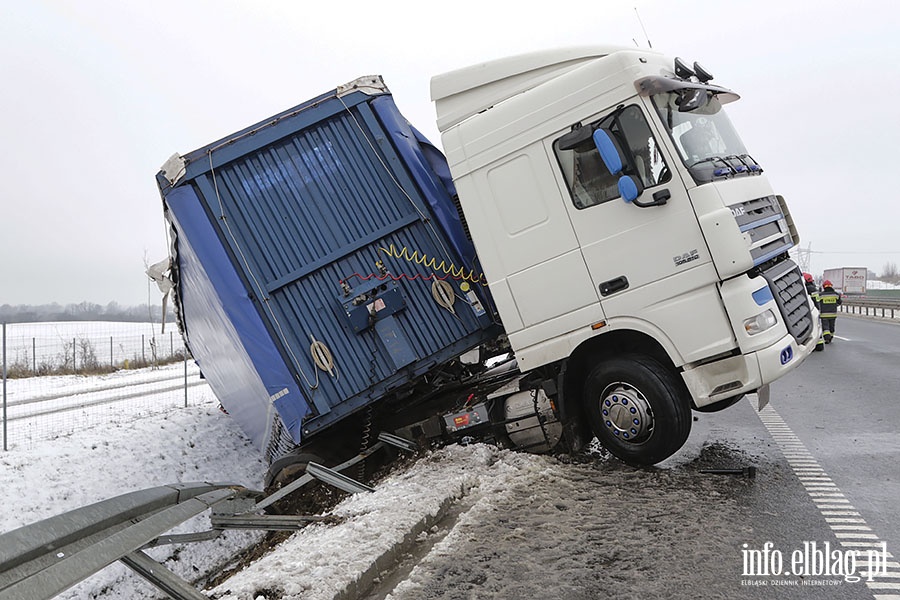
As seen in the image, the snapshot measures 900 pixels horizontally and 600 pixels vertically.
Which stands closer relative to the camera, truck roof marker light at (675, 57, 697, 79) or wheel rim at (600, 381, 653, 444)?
wheel rim at (600, 381, 653, 444)

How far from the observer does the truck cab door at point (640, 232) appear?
4992 millimetres

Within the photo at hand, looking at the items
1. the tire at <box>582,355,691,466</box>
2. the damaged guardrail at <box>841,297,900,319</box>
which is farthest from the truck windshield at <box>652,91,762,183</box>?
the damaged guardrail at <box>841,297,900,319</box>

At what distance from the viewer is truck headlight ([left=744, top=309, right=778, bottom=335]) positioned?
4844 mm

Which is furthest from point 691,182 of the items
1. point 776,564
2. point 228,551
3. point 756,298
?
point 228,551

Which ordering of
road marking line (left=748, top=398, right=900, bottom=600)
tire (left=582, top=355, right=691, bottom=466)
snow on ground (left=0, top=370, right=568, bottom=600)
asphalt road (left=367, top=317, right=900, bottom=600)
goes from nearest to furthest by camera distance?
asphalt road (left=367, top=317, right=900, bottom=600)
road marking line (left=748, top=398, right=900, bottom=600)
snow on ground (left=0, top=370, right=568, bottom=600)
tire (left=582, top=355, right=691, bottom=466)

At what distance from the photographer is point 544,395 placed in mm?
5758

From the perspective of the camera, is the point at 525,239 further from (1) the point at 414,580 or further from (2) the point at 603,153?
(1) the point at 414,580

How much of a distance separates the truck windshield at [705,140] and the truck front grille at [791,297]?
827 mm

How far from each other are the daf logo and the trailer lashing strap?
13.5 ft

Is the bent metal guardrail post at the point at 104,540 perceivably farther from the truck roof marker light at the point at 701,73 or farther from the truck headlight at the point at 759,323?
the truck roof marker light at the point at 701,73

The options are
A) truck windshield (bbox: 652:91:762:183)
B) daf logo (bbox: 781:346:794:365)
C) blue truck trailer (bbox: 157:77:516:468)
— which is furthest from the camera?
blue truck trailer (bbox: 157:77:516:468)

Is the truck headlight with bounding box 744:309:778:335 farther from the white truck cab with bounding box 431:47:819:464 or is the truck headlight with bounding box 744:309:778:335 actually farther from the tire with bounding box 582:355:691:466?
the tire with bounding box 582:355:691:466

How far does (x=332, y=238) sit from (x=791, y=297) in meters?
3.82

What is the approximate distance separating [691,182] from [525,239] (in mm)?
1333
